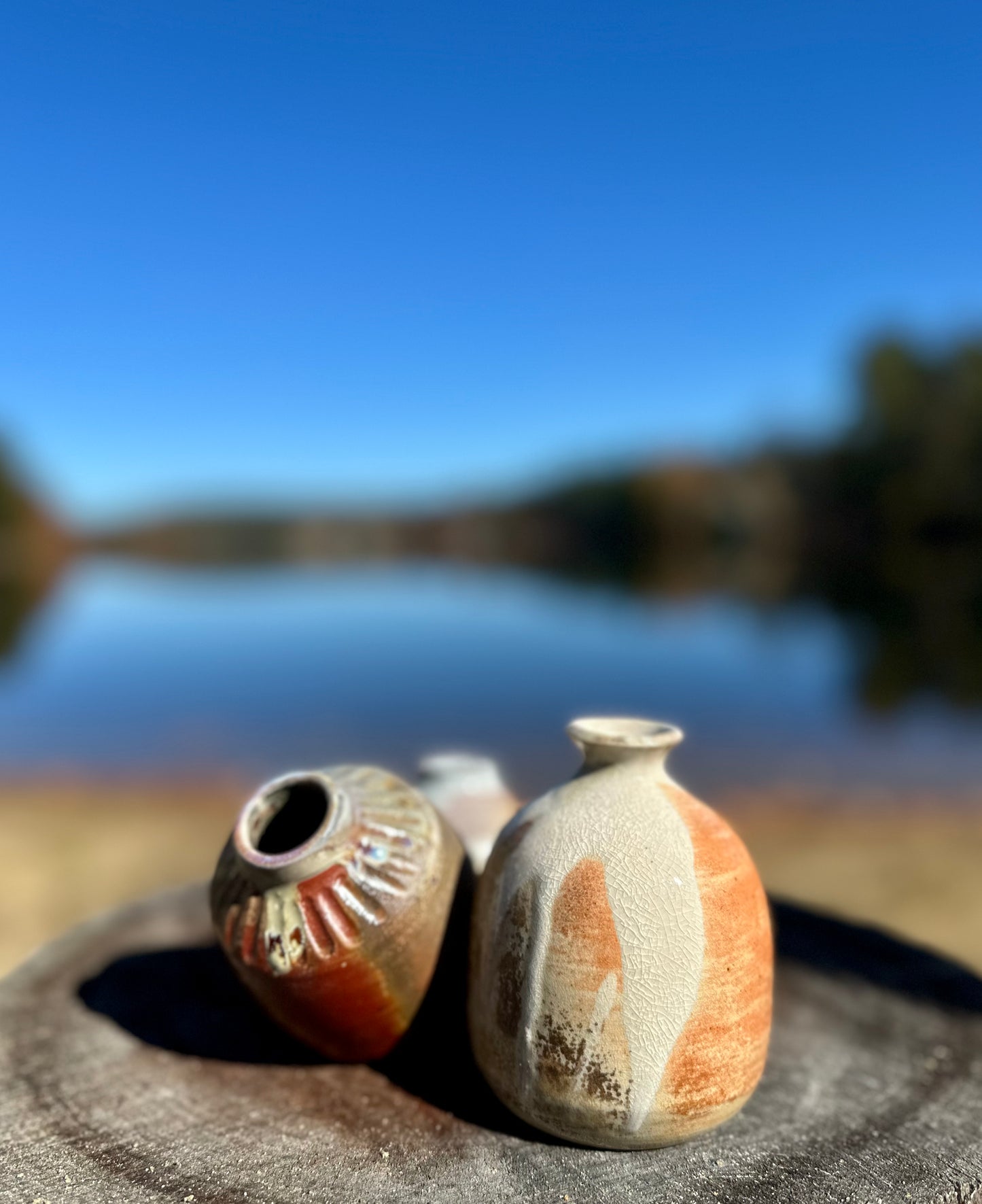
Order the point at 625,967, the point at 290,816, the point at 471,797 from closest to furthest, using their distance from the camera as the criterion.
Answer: the point at 625,967, the point at 290,816, the point at 471,797

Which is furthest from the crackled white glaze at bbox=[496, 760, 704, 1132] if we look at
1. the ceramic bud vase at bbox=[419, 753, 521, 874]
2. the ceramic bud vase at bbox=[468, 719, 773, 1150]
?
the ceramic bud vase at bbox=[419, 753, 521, 874]

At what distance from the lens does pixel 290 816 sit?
367 centimetres

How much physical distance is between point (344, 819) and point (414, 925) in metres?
0.47

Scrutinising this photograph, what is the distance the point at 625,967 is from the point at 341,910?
1023 mm

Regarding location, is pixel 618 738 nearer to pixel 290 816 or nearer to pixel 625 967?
pixel 625 967

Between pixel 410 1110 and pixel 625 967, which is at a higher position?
pixel 625 967

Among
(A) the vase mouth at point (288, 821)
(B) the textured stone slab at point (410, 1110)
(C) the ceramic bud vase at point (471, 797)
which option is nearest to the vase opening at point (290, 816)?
(A) the vase mouth at point (288, 821)

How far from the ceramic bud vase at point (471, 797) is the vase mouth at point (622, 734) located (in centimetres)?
101

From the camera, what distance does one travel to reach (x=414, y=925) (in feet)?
10.9

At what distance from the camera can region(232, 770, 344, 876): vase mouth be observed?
→ 3201 millimetres

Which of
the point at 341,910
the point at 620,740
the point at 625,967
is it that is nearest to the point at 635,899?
the point at 625,967

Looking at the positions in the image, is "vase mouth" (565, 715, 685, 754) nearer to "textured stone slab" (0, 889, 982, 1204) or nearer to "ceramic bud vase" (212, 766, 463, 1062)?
"ceramic bud vase" (212, 766, 463, 1062)

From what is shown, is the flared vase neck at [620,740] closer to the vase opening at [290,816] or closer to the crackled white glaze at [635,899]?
the crackled white glaze at [635,899]

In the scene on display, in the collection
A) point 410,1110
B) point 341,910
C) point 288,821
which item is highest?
point 288,821
